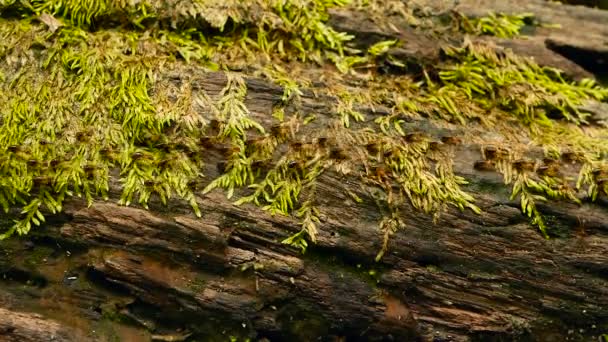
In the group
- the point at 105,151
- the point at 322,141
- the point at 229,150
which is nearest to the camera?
the point at 105,151

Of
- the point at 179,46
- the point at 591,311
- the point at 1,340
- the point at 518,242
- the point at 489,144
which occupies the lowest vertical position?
the point at 1,340

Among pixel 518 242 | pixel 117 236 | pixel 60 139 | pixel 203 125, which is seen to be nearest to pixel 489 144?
pixel 518 242

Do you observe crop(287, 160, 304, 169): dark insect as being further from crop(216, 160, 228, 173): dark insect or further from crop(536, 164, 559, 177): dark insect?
crop(536, 164, 559, 177): dark insect

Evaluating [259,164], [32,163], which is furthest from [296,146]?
[32,163]

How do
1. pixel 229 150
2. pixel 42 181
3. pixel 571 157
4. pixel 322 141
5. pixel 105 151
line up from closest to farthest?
pixel 42 181, pixel 105 151, pixel 229 150, pixel 322 141, pixel 571 157

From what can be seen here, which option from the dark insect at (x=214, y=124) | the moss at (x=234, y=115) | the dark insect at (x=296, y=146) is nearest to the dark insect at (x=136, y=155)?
the moss at (x=234, y=115)

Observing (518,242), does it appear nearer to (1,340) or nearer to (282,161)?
(282,161)

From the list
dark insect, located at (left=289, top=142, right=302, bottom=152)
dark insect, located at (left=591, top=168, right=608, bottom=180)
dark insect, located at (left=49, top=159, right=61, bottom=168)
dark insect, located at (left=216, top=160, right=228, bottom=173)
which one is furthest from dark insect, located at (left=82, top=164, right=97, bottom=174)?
dark insect, located at (left=591, top=168, right=608, bottom=180)

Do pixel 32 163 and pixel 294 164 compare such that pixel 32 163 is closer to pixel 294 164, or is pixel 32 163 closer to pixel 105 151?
pixel 105 151

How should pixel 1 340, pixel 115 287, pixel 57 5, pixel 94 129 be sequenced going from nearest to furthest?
pixel 1 340 → pixel 115 287 → pixel 94 129 → pixel 57 5
